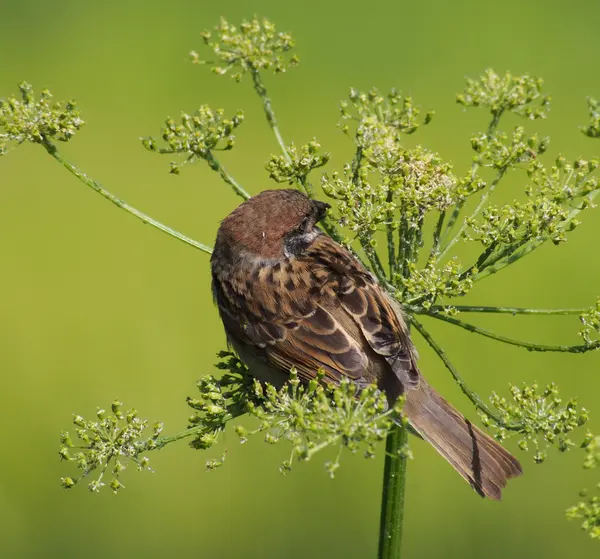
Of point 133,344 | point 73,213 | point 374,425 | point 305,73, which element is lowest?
point 374,425

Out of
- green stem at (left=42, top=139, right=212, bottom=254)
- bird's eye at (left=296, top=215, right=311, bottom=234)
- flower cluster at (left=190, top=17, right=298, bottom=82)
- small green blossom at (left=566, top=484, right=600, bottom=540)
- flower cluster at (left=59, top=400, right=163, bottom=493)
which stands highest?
flower cluster at (left=190, top=17, right=298, bottom=82)

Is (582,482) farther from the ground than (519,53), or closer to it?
closer to it

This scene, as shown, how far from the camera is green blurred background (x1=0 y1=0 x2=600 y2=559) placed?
7.34 metres

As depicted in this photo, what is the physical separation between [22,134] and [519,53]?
331 inches

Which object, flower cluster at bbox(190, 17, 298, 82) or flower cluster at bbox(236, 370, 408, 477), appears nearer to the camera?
flower cluster at bbox(236, 370, 408, 477)

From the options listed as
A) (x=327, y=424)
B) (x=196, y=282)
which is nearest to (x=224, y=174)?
(x=327, y=424)

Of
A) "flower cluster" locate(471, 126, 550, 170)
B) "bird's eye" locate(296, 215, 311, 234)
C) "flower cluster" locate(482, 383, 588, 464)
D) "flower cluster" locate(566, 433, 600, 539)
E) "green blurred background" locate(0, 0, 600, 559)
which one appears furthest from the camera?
"green blurred background" locate(0, 0, 600, 559)

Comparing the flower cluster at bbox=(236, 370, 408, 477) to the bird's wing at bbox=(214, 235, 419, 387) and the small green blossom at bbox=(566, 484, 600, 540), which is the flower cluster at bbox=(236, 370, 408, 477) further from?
the bird's wing at bbox=(214, 235, 419, 387)

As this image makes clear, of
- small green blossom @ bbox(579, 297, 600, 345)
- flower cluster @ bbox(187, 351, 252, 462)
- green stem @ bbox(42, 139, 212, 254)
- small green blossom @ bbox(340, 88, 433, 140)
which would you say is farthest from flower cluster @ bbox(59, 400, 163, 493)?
small green blossom @ bbox(579, 297, 600, 345)

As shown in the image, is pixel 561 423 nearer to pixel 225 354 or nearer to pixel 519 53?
pixel 225 354

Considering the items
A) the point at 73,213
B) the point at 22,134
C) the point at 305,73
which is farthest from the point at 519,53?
the point at 22,134

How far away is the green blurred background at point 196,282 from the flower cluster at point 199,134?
3899mm

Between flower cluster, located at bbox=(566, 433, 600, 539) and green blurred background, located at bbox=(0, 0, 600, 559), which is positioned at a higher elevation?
green blurred background, located at bbox=(0, 0, 600, 559)

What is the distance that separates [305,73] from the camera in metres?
11.1
